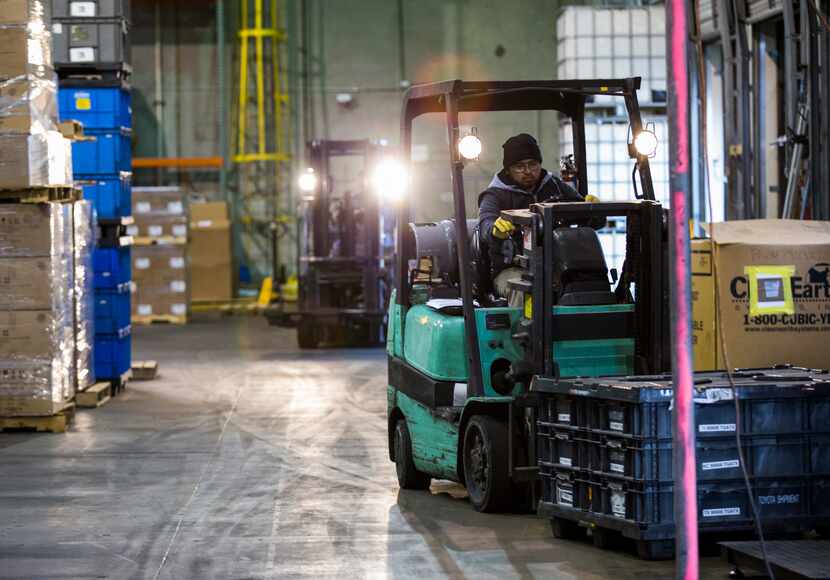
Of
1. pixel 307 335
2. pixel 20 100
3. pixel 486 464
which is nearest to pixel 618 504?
pixel 486 464

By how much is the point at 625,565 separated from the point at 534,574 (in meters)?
0.40

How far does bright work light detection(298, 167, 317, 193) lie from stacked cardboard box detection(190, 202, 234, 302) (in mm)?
5479

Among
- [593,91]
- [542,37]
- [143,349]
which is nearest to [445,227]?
[593,91]

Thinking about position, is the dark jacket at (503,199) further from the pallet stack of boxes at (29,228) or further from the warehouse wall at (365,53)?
the warehouse wall at (365,53)

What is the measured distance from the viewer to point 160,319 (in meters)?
20.8

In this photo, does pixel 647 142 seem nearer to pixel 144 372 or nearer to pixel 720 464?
pixel 720 464

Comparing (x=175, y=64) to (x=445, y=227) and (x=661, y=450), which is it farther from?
(x=661, y=450)

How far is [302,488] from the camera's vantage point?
8.16 metres

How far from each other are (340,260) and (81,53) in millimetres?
4936

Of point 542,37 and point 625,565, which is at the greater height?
point 542,37

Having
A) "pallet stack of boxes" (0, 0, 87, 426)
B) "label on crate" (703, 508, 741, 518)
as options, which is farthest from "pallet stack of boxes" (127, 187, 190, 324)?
"label on crate" (703, 508, 741, 518)

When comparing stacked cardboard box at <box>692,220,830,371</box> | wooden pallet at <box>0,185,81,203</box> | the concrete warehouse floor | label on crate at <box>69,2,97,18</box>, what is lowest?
the concrete warehouse floor

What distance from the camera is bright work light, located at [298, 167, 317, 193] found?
56.9 feet

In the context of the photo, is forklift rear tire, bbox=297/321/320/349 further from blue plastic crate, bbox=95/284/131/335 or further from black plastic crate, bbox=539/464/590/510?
black plastic crate, bbox=539/464/590/510
